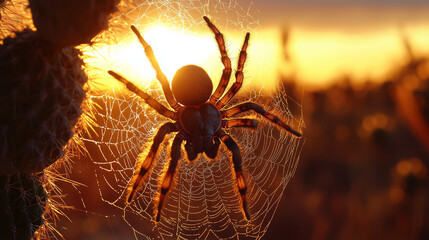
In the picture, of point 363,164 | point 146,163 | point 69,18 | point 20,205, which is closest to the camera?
point 69,18

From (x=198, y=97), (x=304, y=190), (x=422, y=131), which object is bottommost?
(x=304, y=190)

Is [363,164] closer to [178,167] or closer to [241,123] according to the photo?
[241,123]

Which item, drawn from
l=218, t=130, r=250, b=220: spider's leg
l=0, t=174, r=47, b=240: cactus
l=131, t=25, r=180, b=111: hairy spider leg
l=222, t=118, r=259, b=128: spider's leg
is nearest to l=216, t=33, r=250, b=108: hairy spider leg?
l=222, t=118, r=259, b=128: spider's leg

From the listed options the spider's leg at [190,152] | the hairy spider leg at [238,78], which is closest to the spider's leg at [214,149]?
the spider's leg at [190,152]

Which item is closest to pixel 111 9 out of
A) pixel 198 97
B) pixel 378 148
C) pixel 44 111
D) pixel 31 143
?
pixel 44 111

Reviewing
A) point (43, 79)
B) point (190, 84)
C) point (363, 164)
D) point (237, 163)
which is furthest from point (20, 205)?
point (363, 164)

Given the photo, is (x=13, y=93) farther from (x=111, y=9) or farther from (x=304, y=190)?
(x=304, y=190)

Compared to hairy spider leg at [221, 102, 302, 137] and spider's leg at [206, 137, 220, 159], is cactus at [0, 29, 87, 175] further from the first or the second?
hairy spider leg at [221, 102, 302, 137]
